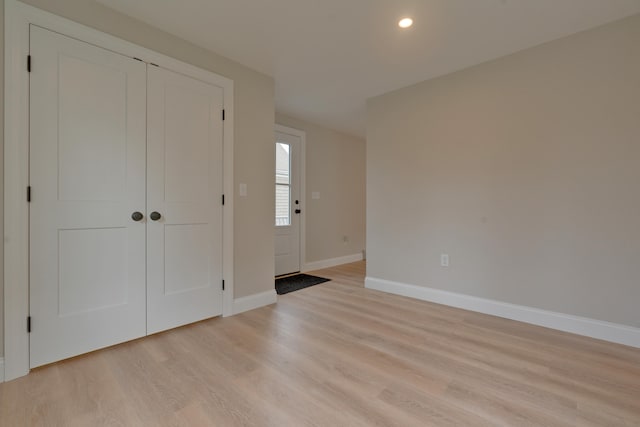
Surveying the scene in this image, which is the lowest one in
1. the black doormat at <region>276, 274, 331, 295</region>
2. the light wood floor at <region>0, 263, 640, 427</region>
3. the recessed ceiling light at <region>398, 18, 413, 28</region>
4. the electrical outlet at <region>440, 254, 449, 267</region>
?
the light wood floor at <region>0, 263, 640, 427</region>

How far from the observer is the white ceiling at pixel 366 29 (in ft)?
A: 6.35

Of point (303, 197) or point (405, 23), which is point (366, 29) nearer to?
point (405, 23)

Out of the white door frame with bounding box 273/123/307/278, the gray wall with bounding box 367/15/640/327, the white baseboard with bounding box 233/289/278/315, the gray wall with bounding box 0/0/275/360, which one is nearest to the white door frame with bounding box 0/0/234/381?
the gray wall with bounding box 0/0/275/360

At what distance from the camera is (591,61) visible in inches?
86.0

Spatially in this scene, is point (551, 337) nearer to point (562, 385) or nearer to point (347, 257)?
point (562, 385)

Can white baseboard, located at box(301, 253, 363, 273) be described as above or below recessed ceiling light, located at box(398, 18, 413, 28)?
below

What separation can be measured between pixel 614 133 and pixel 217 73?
10.7ft

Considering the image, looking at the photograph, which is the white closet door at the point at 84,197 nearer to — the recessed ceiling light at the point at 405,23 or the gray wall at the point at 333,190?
the recessed ceiling light at the point at 405,23

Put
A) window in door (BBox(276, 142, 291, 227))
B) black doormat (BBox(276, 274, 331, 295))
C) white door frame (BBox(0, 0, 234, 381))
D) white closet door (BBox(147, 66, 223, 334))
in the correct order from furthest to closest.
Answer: window in door (BBox(276, 142, 291, 227)), black doormat (BBox(276, 274, 331, 295)), white closet door (BBox(147, 66, 223, 334)), white door frame (BBox(0, 0, 234, 381))

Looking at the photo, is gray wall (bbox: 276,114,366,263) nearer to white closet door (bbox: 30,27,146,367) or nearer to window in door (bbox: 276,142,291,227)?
window in door (bbox: 276,142,291,227)

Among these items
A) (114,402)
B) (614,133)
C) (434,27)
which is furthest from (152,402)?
(614,133)

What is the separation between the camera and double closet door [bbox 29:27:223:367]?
1.75 metres

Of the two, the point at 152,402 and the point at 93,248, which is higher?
the point at 93,248

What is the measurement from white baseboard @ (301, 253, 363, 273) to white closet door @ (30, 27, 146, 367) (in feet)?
8.82
